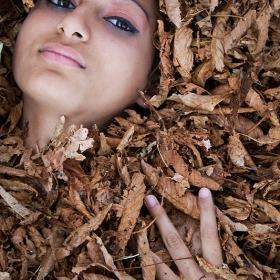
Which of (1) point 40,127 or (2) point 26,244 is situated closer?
(2) point 26,244

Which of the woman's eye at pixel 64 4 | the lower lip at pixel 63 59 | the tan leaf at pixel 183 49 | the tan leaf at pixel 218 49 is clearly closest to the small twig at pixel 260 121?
the tan leaf at pixel 218 49

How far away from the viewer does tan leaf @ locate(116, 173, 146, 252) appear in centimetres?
204

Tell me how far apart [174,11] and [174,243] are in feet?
3.57

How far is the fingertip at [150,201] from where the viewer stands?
2.15 m

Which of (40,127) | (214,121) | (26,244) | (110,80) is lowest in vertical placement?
(26,244)

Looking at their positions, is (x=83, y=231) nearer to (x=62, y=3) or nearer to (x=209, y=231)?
(x=209, y=231)

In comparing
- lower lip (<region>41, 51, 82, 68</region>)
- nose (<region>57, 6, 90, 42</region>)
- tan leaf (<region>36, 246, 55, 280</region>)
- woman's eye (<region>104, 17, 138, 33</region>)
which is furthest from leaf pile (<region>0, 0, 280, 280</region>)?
nose (<region>57, 6, 90, 42</region>)

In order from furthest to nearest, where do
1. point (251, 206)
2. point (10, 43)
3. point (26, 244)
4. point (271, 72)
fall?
point (10, 43)
point (271, 72)
point (251, 206)
point (26, 244)

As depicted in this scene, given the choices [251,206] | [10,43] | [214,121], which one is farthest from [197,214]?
[10,43]

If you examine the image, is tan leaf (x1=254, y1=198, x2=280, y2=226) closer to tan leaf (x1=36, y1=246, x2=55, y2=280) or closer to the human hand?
the human hand

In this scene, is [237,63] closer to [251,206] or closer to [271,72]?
[271,72]

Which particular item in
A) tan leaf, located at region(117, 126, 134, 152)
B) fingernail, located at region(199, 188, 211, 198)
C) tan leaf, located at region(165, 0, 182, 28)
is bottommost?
fingernail, located at region(199, 188, 211, 198)

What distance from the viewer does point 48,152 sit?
2.18m

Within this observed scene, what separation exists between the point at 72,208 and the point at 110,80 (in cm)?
61
